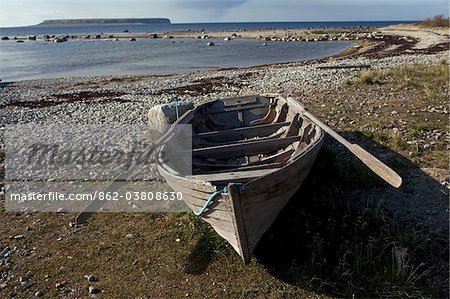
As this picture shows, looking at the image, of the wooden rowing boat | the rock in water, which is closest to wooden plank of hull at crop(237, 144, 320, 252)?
Result: the wooden rowing boat

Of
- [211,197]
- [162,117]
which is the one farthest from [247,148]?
[162,117]

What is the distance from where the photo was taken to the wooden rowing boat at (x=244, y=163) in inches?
221

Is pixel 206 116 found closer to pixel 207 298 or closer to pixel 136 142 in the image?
pixel 136 142

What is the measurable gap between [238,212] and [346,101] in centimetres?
1213

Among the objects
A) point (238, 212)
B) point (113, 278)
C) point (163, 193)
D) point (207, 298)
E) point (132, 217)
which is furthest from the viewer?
point (163, 193)

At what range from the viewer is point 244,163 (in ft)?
29.1

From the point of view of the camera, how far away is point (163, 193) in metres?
9.38

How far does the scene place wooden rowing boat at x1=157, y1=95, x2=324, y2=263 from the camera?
5617 mm

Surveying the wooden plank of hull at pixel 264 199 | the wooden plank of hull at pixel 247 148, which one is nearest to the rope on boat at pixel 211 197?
the wooden plank of hull at pixel 264 199

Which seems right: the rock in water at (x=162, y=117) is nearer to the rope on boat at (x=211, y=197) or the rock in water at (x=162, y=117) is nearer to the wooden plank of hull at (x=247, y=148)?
the wooden plank of hull at (x=247, y=148)

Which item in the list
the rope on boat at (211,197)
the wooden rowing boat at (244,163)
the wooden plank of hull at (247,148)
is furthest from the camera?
the wooden plank of hull at (247,148)

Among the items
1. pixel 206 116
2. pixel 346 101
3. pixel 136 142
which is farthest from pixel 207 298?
pixel 346 101

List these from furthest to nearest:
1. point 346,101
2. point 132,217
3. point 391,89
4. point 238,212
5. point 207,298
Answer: point 391,89 → point 346,101 → point 132,217 → point 207,298 → point 238,212

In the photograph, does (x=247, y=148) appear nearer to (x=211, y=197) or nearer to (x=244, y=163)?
(x=244, y=163)
